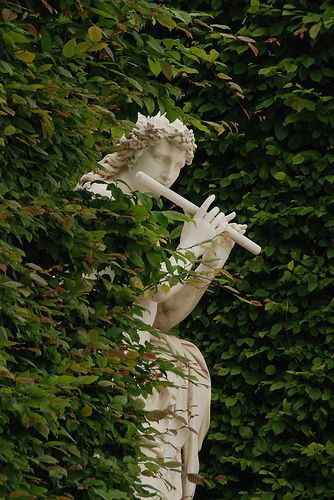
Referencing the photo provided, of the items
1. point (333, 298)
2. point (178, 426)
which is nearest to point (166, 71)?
point (178, 426)

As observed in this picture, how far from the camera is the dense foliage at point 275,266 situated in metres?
10.2

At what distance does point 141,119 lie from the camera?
26.3ft

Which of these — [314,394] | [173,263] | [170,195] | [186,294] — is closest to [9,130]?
[170,195]

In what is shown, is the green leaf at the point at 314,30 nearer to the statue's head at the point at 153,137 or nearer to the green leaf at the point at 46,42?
the statue's head at the point at 153,137

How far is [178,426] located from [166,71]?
1773 mm

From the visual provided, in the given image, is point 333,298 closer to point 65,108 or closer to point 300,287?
point 300,287

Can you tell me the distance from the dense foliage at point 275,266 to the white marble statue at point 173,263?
6.45 ft

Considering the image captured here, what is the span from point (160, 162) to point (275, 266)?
105 inches

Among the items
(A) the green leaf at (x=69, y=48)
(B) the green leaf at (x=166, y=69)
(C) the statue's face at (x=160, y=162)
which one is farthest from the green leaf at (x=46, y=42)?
(C) the statue's face at (x=160, y=162)

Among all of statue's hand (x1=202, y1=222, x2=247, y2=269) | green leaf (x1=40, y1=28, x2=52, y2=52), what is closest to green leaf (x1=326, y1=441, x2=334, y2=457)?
statue's hand (x1=202, y1=222, x2=247, y2=269)

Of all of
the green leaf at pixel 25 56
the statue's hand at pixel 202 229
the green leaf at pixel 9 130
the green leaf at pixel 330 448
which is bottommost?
the green leaf at pixel 330 448

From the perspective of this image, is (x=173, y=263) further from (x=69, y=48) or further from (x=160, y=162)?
(x=69, y=48)

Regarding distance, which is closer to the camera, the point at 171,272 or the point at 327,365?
the point at 171,272

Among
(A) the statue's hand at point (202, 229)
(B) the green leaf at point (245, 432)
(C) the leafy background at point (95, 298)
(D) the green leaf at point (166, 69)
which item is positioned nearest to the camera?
(C) the leafy background at point (95, 298)
